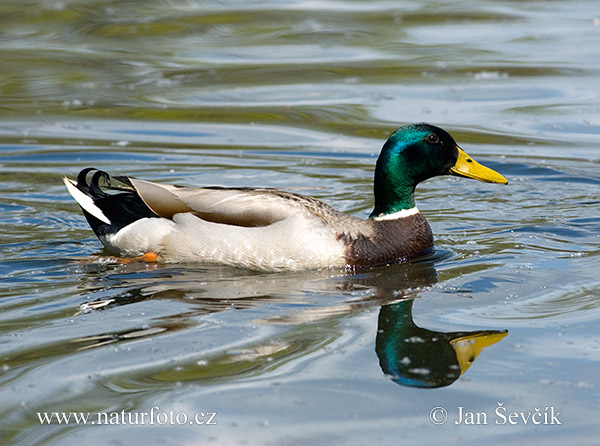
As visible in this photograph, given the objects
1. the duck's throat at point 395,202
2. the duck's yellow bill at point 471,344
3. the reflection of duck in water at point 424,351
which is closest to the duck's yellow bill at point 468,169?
the duck's throat at point 395,202

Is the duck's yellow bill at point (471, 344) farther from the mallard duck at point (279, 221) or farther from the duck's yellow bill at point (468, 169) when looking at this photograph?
the duck's yellow bill at point (468, 169)

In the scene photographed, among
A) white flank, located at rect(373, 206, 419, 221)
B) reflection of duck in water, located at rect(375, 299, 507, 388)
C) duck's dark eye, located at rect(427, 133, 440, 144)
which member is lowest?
reflection of duck in water, located at rect(375, 299, 507, 388)

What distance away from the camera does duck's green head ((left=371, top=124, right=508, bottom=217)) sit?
23.8 ft

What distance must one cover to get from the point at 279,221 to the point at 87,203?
152cm

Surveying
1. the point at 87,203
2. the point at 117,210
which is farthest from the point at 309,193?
the point at 87,203

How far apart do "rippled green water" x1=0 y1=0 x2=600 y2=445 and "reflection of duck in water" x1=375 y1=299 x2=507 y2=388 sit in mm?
18

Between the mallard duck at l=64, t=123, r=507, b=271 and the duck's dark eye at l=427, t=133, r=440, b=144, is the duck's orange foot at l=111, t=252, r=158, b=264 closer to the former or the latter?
the mallard duck at l=64, t=123, r=507, b=271

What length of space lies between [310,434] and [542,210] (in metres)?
4.43

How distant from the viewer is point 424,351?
5367mm

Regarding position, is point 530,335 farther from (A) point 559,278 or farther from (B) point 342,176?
(B) point 342,176

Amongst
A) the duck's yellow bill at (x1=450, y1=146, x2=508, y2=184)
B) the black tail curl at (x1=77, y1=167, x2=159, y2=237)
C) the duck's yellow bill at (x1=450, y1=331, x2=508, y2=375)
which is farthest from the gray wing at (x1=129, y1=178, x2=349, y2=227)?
the duck's yellow bill at (x1=450, y1=331, x2=508, y2=375)

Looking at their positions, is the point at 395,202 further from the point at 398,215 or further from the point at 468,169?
the point at 468,169

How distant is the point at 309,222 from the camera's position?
698cm

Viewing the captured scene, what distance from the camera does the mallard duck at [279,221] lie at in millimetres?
6969
